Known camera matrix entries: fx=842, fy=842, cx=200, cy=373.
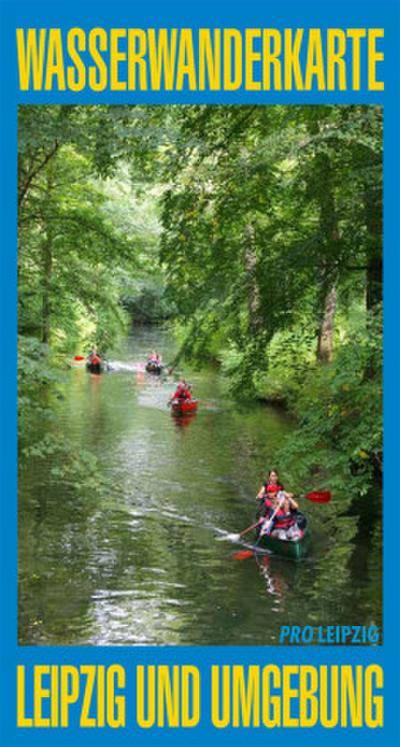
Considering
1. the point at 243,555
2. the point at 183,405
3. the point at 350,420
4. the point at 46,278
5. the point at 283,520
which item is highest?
the point at 46,278

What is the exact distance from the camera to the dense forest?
972cm

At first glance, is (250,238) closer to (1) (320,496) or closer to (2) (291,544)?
(2) (291,544)

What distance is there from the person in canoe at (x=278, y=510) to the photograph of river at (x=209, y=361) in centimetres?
12

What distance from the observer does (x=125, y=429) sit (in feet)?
79.7

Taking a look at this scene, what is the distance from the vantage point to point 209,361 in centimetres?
1550

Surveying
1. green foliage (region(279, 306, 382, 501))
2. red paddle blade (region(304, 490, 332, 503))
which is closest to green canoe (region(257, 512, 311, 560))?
red paddle blade (region(304, 490, 332, 503))

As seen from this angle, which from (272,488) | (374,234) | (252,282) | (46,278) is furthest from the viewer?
(46,278)

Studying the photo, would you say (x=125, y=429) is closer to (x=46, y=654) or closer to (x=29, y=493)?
(x=29, y=493)

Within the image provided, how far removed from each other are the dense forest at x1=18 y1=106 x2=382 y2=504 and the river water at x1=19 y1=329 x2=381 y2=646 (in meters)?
1.52

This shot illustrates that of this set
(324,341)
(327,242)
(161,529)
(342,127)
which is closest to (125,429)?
(324,341)

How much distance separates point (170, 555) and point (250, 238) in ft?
17.9

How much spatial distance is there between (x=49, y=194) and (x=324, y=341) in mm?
8208

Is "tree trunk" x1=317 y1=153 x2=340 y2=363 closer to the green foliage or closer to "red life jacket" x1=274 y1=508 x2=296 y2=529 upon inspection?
the green foliage

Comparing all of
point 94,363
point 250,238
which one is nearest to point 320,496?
point 250,238
